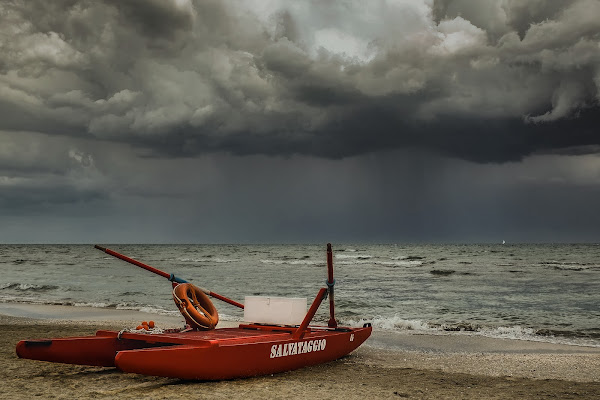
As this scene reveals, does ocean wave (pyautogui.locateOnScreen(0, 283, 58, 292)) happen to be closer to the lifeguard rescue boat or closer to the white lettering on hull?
the lifeguard rescue boat

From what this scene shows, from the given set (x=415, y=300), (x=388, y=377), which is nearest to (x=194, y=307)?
(x=388, y=377)

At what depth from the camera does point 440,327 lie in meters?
15.2

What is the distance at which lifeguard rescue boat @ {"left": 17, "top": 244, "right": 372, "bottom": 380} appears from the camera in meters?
7.26

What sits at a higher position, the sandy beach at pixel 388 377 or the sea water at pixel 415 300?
the sandy beach at pixel 388 377

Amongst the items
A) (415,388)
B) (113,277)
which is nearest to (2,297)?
(113,277)

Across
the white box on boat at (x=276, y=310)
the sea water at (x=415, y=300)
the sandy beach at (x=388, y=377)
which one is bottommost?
the sea water at (x=415, y=300)

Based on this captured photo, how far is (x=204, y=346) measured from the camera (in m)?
7.47

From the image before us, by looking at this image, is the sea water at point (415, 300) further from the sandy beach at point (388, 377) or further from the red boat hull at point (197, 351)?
the red boat hull at point (197, 351)

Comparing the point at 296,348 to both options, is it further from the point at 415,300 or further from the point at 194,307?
the point at 415,300

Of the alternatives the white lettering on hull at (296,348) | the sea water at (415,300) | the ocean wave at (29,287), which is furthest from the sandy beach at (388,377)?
the ocean wave at (29,287)

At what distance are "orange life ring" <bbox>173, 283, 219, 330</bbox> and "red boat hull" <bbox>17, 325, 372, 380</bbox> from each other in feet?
0.97

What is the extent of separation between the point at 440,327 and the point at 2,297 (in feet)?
61.5

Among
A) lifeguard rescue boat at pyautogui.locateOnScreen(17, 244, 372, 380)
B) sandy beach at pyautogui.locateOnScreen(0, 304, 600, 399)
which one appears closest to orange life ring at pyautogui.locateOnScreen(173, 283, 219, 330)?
lifeguard rescue boat at pyautogui.locateOnScreen(17, 244, 372, 380)

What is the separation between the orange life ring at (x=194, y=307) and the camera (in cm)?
927
